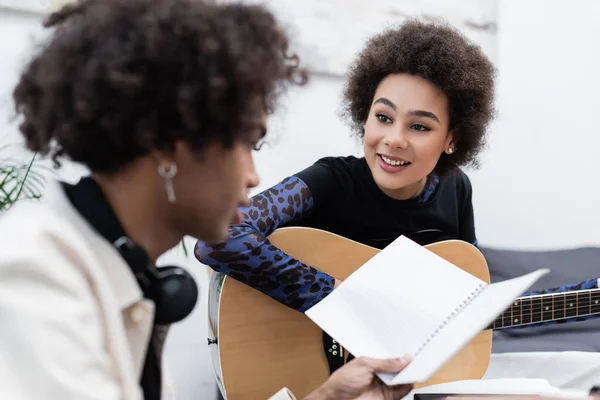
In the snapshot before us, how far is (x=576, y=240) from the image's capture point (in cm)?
226

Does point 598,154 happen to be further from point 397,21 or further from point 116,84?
point 116,84

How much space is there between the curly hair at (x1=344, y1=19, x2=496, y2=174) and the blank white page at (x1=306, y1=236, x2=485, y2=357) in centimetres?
43

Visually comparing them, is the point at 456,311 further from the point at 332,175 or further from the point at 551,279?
the point at 551,279

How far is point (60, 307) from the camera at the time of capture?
461 mm

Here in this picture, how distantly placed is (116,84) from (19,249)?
0.18 metres

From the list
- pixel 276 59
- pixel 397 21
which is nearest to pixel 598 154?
pixel 397 21

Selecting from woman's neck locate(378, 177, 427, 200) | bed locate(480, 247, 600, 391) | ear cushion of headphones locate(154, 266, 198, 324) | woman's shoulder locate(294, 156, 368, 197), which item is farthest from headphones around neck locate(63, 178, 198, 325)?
bed locate(480, 247, 600, 391)

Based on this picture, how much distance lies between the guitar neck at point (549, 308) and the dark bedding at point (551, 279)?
0.23 metres

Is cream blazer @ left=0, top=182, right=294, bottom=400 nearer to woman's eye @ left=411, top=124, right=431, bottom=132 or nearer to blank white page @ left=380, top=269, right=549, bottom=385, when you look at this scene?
blank white page @ left=380, top=269, right=549, bottom=385

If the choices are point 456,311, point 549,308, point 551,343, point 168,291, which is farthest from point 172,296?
point 551,343

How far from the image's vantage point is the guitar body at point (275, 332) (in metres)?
1.14

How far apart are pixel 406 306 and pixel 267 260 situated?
0.31m

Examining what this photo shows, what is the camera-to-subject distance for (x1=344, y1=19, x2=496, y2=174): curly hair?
1.24 m

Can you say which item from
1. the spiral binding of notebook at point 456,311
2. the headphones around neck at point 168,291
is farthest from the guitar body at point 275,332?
the headphones around neck at point 168,291
